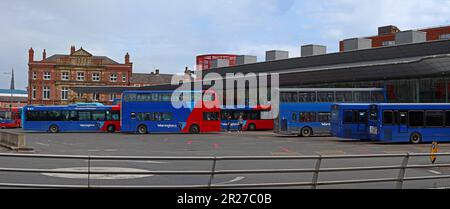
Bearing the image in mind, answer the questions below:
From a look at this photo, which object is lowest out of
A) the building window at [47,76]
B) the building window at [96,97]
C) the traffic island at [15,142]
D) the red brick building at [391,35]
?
the traffic island at [15,142]

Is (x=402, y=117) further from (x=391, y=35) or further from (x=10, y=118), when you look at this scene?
(x=391, y=35)

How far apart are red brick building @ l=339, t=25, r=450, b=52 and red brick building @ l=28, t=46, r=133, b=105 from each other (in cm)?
5054

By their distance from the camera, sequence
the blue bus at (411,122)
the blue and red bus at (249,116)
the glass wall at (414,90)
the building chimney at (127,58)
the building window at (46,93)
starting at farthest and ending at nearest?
the building chimney at (127,58) → the building window at (46,93) → the blue and red bus at (249,116) → the glass wall at (414,90) → the blue bus at (411,122)

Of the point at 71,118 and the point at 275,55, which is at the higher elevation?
the point at 275,55

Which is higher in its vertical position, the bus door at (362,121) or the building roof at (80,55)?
the building roof at (80,55)

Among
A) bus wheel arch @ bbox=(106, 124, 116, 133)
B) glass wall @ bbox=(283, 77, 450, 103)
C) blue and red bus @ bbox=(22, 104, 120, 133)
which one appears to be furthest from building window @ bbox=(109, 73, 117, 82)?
glass wall @ bbox=(283, 77, 450, 103)

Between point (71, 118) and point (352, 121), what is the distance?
89.7 feet

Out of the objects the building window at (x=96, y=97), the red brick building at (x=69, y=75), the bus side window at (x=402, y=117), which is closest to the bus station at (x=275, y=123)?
the bus side window at (x=402, y=117)

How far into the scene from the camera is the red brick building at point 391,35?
79125 mm

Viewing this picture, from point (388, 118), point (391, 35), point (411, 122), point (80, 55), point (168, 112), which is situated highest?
point (391, 35)

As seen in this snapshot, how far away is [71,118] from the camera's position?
50.4 m

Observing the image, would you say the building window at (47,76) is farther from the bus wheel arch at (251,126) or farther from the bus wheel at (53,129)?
the bus wheel arch at (251,126)

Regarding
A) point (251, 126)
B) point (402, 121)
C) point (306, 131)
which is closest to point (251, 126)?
point (251, 126)
